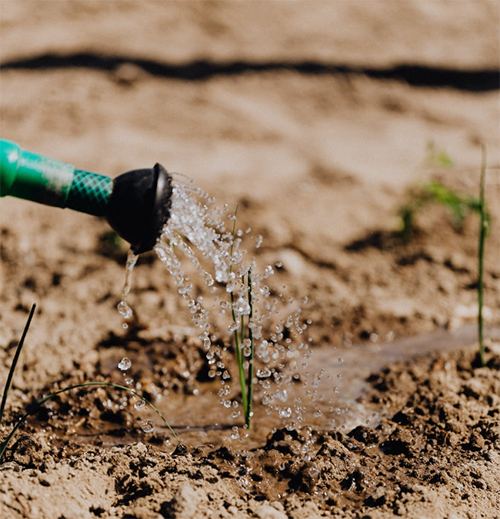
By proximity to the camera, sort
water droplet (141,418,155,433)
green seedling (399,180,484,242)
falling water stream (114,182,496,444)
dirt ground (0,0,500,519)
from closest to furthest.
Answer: dirt ground (0,0,500,519), falling water stream (114,182,496,444), water droplet (141,418,155,433), green seedling (399,180,484,242)

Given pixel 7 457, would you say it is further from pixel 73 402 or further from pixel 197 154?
pixel 197 154

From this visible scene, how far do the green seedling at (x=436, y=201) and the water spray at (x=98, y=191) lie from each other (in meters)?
1.92

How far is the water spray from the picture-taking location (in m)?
1.60

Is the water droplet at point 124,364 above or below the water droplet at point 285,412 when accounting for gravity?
above

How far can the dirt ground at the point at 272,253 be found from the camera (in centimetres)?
192

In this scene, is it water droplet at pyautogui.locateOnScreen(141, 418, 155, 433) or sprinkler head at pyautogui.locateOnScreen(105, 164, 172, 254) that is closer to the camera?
sprinkler head at pyautogui.locateOnScreen(105, 164, 172, 254)

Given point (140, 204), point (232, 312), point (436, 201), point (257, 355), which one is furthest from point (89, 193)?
point (436, 201)

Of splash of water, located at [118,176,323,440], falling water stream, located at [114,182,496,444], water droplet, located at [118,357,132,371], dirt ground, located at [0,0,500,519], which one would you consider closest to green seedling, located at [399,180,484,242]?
dirt ground, located at [0,0,500,519]

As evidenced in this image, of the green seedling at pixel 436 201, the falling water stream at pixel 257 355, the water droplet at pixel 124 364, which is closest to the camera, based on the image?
the falling water stream at pixel 257 355

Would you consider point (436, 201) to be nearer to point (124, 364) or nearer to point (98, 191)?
point (124, 364)

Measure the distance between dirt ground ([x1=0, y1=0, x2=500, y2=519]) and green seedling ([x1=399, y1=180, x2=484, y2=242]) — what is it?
0.27ft

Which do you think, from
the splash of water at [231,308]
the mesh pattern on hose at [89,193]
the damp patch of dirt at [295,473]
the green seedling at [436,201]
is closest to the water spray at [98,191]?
the mesh pattern on hose at [89,193]

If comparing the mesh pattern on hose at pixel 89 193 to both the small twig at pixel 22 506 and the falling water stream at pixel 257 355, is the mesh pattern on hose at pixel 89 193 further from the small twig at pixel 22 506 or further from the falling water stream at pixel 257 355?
the small twig at pixel 22 506

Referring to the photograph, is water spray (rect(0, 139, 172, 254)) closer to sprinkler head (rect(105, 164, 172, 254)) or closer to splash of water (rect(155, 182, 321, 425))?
sprinkler head (rect(105, 164, 172, 254))
